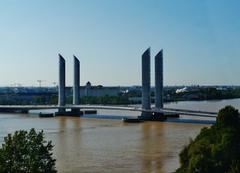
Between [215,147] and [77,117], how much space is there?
1548 cm

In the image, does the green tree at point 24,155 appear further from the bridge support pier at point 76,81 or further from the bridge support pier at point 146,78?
the bridge support pier at point 76,81

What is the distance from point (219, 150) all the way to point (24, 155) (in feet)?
5.88

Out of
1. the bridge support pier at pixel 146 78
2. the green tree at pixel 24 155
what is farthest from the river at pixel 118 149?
the bridge support pier at pixel 146 78

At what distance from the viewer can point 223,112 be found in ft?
17.0

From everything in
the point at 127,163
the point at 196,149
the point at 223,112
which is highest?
the point at 223,112

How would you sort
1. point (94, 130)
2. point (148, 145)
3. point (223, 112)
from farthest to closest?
point (94, 130) → point (148, 145) → point (223, 112)

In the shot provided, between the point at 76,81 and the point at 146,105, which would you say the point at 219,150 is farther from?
the point at 76,81

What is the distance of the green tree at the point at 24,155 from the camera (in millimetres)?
3746

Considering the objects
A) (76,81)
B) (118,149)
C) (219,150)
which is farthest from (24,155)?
(76,81)

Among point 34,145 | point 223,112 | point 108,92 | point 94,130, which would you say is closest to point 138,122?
point 94,130

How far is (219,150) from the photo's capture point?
446 centimetres

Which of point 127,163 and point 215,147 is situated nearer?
point 215,147

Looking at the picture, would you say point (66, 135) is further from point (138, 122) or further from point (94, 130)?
point (138, 122)

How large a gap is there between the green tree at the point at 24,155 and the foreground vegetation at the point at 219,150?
1.34 metres
